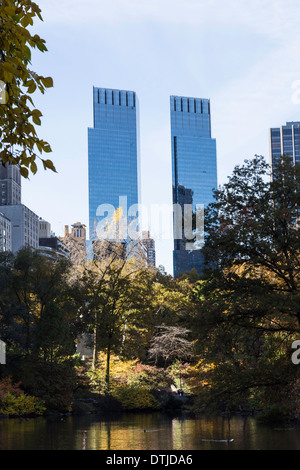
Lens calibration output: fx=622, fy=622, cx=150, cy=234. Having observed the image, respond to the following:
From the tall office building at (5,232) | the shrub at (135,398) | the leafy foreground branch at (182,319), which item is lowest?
the shrub at (135,398)

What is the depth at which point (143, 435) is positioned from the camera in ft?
69.2

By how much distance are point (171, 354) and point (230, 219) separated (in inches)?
749

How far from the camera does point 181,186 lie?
18275cm

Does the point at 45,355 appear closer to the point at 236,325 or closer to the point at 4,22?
the point at 236,325

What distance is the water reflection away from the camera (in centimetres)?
1734

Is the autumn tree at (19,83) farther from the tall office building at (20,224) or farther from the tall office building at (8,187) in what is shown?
the tall office building at (8,187)

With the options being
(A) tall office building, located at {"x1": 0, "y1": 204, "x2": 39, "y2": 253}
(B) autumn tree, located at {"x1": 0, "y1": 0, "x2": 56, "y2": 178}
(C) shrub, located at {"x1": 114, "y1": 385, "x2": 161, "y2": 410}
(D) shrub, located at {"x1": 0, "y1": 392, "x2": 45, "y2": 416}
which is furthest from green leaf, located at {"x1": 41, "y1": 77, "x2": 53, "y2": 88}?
(A) tall office building, located at {"x1": 0, "y1": 204, "x2": 39, "y2": 253}

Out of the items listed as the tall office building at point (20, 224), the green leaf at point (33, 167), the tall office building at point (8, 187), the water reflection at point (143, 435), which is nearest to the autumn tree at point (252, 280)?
the water reflection at point (143, 435)

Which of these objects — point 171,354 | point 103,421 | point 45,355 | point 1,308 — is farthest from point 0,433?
point 171,354

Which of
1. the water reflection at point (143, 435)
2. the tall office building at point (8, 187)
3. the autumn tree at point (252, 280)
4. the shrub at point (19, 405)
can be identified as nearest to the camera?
the water reflection at point (143, 435)

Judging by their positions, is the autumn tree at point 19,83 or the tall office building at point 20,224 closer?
the autumn tree at point 19,83

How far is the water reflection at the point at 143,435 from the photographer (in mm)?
17344

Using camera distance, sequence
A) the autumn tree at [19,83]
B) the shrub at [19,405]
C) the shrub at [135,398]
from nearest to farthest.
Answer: the autumn tree at [19,83] < the shrub at [19,405] < the shrub at [135,398]

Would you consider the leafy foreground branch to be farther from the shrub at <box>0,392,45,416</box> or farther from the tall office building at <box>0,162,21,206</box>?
the tall office building at <box>0,162,21,206</box>
